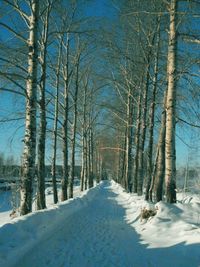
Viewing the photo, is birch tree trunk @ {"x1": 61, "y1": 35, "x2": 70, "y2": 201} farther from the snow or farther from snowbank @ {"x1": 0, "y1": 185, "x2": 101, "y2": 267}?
snowbank @ {"x1": 0, "y1": 185, "x2": 101, "y2": 267}

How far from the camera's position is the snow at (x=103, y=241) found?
6.33 meters

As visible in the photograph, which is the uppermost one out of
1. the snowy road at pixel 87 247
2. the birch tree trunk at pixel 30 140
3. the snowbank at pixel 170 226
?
the birch tree trunk at pixel 30 140

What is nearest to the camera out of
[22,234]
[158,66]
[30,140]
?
[22,234]

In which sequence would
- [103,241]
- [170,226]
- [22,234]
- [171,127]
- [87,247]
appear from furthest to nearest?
[171,127]
[170,226]
[103,241]
[87,247]
[22,234]

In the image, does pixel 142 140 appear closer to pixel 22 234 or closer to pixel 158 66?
pixel 158 66

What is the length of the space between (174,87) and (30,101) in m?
3.98

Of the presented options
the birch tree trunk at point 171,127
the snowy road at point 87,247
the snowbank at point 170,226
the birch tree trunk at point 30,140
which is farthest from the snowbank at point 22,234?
the birch tree trunk at point 171,127

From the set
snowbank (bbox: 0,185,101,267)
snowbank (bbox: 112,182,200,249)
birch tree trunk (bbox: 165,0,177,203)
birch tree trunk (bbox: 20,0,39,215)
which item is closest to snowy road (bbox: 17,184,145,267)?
snowbank (bbox: 0,185,101,267)

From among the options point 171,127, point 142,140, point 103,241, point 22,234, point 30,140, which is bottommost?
point 103,241

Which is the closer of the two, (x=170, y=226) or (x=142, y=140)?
(x=170, y=226)

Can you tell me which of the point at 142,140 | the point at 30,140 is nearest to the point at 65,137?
the point at 142,140

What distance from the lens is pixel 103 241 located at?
847cm

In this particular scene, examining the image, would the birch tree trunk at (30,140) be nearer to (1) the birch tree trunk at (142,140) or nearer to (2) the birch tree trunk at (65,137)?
(1) the birch tree trunk at (142,140)

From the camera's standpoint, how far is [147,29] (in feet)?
59.2
